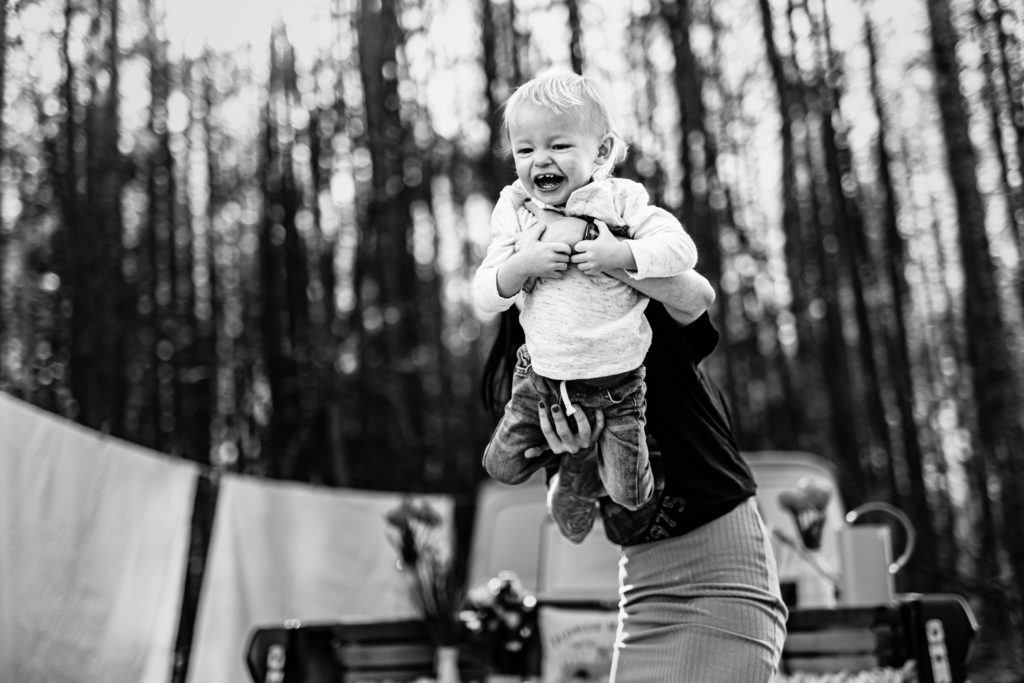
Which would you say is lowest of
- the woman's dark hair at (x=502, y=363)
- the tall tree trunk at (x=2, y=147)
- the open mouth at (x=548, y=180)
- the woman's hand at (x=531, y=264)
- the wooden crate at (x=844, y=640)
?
the wooden crate at (x=844, y=640)

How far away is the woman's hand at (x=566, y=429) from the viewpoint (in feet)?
3.90

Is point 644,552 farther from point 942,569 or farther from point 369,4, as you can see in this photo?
point 369,4

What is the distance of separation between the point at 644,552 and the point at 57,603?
6.03ft

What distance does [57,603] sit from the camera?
2512mm

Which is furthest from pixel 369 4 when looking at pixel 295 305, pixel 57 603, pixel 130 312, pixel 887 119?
pixel 57 603

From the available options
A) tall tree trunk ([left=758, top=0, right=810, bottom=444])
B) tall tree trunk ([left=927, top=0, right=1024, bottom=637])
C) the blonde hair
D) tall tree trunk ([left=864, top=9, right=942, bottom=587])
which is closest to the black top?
the blonde hair

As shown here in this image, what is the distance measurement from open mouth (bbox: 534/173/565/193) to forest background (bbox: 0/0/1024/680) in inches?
111

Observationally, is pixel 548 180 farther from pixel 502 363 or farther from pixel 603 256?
pixel 502 363

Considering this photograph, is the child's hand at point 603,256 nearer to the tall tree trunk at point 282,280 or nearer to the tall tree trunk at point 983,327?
the tall tree trunk at point 983,327

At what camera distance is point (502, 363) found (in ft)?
4.61

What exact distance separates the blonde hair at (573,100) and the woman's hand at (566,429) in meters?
0.32

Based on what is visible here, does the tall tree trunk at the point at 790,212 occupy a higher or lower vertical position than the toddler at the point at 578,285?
higher

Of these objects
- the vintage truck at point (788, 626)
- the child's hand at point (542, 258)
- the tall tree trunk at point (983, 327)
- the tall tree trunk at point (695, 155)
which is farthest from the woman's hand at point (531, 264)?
the tall tree trunk at point (695, 155)

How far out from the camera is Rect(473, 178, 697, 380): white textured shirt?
1185 millimetres
